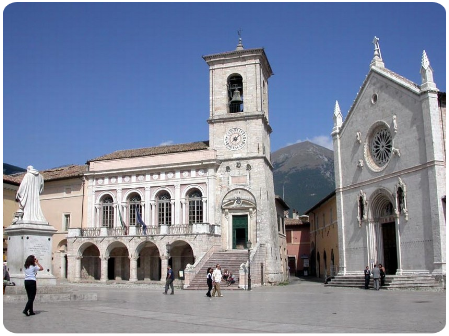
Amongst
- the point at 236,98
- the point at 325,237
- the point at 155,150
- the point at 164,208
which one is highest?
the point at 236,98

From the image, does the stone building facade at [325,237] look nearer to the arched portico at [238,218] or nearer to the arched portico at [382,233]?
the arched portico at [238,218]

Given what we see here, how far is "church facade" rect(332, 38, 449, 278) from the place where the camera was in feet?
88.9

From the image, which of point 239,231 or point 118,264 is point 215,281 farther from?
point 118,264

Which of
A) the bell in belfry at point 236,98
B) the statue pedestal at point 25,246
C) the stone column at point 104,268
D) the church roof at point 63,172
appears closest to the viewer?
the statue pedestal at point 25,246

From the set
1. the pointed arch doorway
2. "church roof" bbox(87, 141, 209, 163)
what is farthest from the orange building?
the pointed arch doorway

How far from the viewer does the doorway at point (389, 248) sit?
31.5 meters

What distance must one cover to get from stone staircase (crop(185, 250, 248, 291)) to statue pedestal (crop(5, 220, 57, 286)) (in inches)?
627

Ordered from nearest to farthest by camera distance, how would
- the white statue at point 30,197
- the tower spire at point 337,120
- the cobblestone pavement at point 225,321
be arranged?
the cobblestone pavement at point 225,321 < the white statue at point 30,197 < the tower spire at point 337,120

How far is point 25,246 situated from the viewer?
17250 mm

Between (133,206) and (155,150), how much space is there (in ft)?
17.3

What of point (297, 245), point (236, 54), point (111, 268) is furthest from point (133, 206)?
point (297, 245)

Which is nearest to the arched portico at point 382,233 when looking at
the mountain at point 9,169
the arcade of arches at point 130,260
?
the arcade of arches at point 130,260

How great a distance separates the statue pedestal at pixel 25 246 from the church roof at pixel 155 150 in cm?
2464

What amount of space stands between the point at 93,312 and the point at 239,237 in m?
26.2
